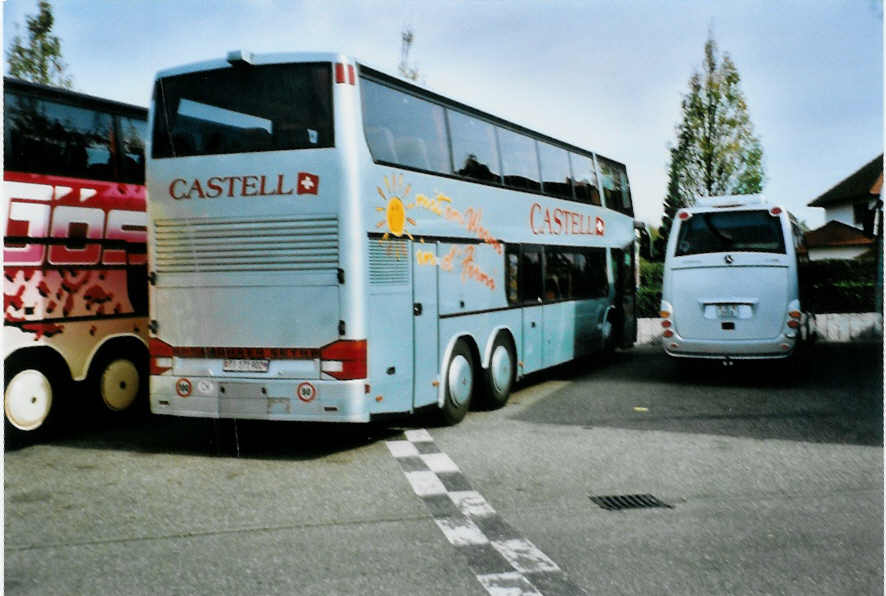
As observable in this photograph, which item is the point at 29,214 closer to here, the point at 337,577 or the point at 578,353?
the point at 337,577

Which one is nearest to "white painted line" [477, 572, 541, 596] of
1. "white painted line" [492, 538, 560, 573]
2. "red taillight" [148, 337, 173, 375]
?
"white painted line" [492, 538, 560, 573]

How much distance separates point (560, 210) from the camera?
13867 mm

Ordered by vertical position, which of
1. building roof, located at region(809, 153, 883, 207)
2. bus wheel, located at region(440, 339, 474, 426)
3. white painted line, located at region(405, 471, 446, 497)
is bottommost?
white painted line, located at region(405, 471, 446, 497)

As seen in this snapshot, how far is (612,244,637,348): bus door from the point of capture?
56.3 ft

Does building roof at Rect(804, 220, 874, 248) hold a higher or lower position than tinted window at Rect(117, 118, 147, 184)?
higher

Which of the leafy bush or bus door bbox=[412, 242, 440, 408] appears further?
the leafy bush

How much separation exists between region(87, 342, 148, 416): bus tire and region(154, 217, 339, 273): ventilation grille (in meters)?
1.52

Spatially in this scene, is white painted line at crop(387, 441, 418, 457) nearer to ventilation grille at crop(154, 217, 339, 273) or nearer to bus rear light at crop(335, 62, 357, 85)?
ventilation grille at crop(154, 217, 339, 273)

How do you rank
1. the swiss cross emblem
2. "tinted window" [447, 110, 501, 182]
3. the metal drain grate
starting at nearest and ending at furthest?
the metal drain grate → the swiss cross emblem → "tinted window" [447, 110, 501, 182]

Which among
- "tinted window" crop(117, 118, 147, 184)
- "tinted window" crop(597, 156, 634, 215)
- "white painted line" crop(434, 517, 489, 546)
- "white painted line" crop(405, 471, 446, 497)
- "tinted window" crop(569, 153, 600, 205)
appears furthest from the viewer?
"tinted window" crop(597, 156, 634, 215)

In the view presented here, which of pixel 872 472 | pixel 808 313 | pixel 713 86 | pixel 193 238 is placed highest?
pixel 713 86

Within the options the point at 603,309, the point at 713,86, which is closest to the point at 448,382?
the point at 603,309

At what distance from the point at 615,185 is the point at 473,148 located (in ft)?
21.9

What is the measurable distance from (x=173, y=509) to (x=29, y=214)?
3721 millimetres
